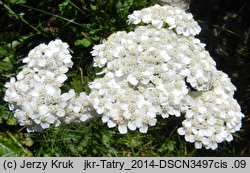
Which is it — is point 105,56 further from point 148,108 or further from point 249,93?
point 249,93

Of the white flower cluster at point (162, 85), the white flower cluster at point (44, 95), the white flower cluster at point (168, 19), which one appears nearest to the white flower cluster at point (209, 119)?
the white flower cluster at point (162, 85)

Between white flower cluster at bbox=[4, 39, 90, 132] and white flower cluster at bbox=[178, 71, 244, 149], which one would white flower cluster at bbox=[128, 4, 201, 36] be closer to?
white flower cluster at bbox=[178, 71, 244, 149]

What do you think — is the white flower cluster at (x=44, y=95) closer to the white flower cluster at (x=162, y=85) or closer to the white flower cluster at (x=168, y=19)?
the white flower cluster at (x=162, y=85)

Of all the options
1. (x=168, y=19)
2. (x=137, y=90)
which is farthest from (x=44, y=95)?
(x=168, y=19)

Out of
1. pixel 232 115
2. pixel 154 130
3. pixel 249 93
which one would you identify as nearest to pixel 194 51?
pixel 232 115

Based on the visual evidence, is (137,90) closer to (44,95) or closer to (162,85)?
(162,85)

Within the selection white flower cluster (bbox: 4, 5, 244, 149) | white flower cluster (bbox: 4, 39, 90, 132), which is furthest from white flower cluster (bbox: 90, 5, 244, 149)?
white flower cluster (bbox: 4, 39, 90, 132)
